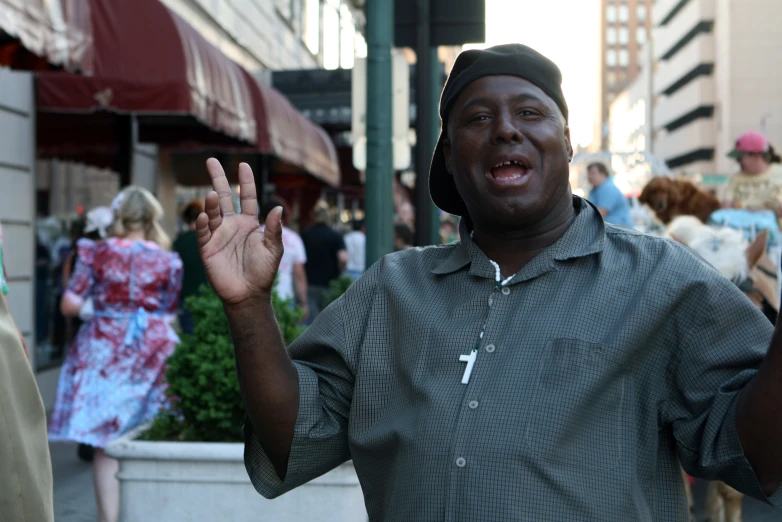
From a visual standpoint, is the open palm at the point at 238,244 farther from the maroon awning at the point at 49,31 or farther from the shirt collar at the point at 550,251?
the maroon awning at the point at 49,31

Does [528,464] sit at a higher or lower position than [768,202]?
lower

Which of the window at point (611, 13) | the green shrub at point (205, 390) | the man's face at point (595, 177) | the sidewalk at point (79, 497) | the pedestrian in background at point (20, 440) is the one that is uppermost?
the window at point (611, 13)

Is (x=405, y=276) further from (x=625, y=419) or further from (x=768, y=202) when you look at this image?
(x=768, y=202)

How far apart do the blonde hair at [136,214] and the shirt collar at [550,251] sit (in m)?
4.65

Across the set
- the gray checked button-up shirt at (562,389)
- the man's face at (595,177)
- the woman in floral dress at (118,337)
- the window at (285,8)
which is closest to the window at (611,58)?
the window at (285,8)

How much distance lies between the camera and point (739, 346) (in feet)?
6.64

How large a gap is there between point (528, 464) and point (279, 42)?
792 inches

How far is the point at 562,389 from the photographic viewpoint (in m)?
2.02

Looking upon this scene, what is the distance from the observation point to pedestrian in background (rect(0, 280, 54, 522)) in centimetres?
207

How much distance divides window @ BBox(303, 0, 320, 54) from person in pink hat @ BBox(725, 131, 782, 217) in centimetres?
1751

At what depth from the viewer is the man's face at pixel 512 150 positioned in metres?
2.21

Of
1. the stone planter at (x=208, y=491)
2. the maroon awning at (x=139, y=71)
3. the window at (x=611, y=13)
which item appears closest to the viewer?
the stone planter at (x=208, y=491)

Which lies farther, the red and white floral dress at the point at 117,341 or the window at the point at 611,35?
the window at the point at 611,35

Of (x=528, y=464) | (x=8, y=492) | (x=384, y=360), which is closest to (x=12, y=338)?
(x=8, y=492)
